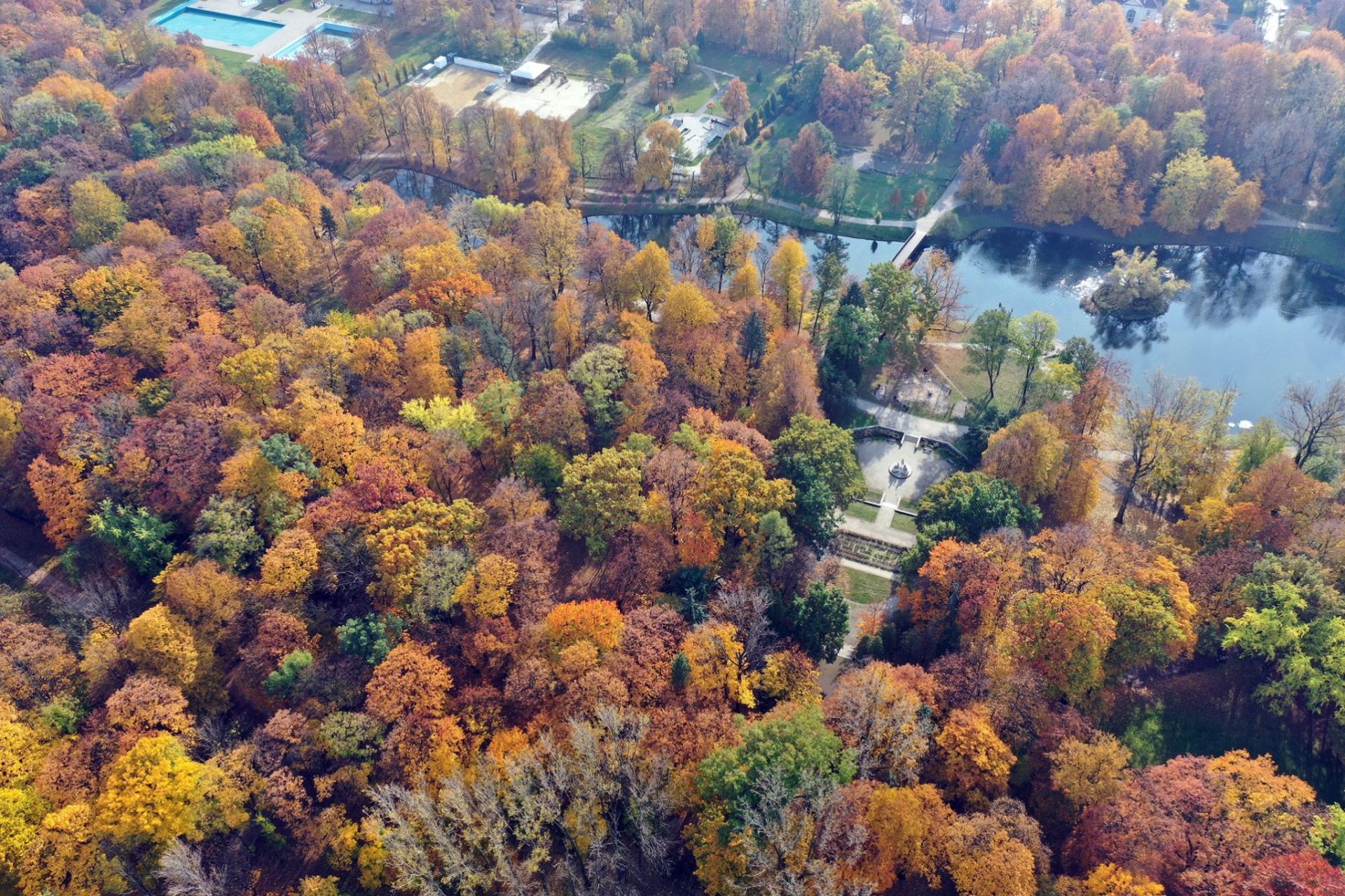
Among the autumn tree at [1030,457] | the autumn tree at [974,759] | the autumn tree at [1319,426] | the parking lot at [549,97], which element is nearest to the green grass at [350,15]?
the parking lot at [549,97]

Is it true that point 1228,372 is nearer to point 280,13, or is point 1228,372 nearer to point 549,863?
point 549,863

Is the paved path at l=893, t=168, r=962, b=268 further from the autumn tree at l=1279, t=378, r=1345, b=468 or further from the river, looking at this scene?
the autumn tree at l=1279, t=378, r=1345, b=468

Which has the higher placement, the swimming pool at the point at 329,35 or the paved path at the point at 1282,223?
the swimming pool at the point at 329,35

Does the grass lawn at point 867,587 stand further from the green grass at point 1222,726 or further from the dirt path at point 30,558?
the dirt path at point 30,558

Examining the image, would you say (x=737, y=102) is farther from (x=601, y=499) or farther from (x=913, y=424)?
→ (x=601, y=499)

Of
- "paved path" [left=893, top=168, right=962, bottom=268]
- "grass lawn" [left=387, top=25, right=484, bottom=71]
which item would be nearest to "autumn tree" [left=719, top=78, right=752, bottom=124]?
"paved path" [left=893, top=168, right=962, bottom=268]

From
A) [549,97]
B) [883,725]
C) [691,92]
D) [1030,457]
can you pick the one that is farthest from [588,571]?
[691,92]

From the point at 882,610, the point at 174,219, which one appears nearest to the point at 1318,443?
the point at 882,610

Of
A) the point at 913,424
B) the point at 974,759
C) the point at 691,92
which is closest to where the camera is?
the point at 974,759
